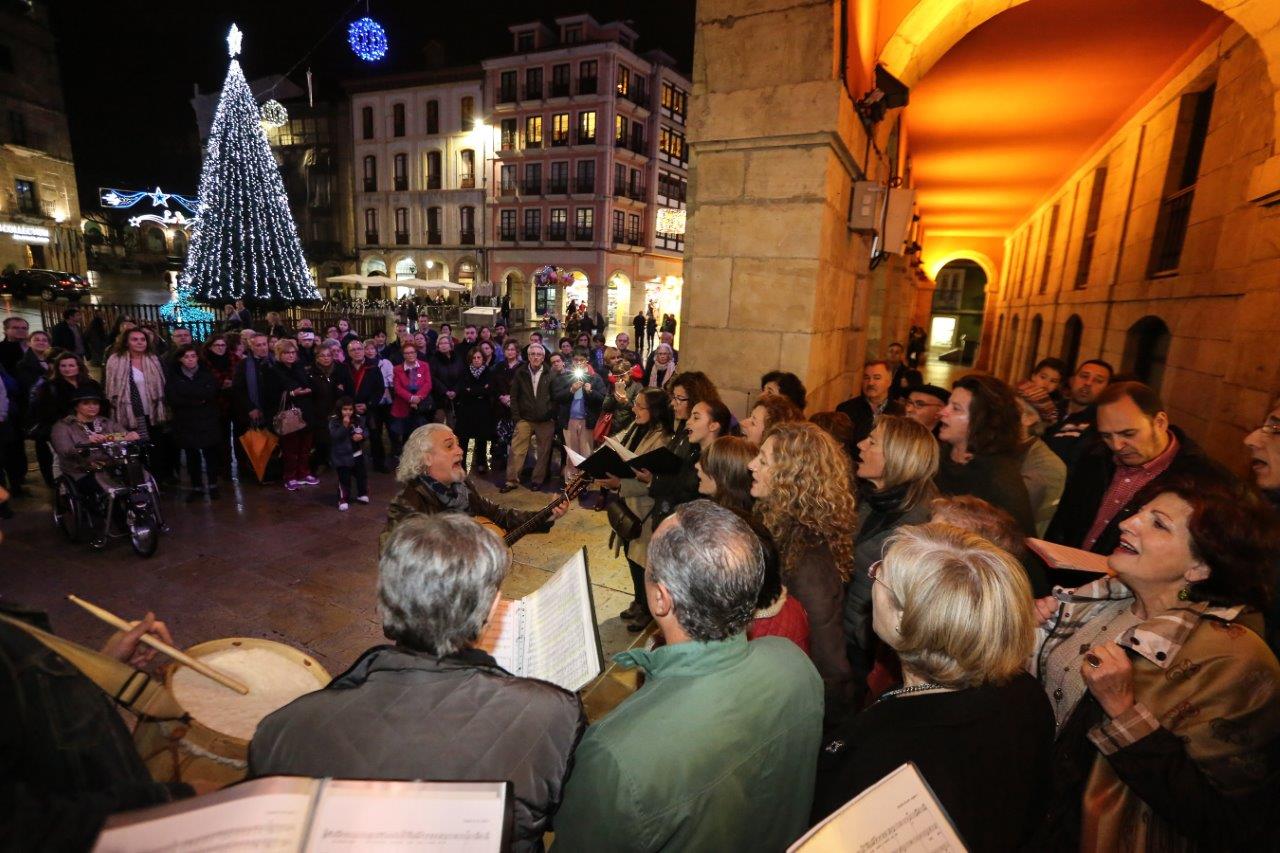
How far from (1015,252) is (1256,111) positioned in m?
15.9

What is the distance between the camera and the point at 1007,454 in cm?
325

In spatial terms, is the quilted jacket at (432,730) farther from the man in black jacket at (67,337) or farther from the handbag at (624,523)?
the man in black jacket at (67,337)

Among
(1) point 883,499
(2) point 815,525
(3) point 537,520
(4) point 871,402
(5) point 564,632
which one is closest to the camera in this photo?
(5) point 564,632

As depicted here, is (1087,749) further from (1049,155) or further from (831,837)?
(1049,155)

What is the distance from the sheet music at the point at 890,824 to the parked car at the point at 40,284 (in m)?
31.7

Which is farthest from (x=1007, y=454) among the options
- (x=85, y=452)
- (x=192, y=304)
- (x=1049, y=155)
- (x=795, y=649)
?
(x=192, y=304)

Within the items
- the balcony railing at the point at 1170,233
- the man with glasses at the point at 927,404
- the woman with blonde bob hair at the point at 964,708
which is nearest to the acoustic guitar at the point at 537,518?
the woman with blonde bob hair at the point at 964,708

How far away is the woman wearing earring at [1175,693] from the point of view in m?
1.41

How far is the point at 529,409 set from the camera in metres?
6.91

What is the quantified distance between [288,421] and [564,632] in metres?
6.03

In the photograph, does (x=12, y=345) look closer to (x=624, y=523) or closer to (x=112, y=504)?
(x=112, y=504)

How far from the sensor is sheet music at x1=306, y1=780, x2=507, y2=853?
92 centimetres

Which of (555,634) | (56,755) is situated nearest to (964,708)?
(555,634)

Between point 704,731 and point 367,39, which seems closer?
point 704,731
